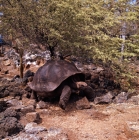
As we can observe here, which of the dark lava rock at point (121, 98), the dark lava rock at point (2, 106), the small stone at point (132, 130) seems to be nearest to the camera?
the small stone at point (132, 130)

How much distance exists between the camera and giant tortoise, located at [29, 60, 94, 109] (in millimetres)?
4839

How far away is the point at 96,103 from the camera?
5156mm

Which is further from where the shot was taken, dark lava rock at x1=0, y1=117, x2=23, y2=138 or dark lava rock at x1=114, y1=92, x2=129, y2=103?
dark lava rock at x1=114, y1=92, x2=129, y2=103

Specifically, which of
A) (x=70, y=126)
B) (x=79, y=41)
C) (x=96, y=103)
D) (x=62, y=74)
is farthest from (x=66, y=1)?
(x=70, y=126)

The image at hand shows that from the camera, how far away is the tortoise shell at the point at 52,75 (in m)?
4.91

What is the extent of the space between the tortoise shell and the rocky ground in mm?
448

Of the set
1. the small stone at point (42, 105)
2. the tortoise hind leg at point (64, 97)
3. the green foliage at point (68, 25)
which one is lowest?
the small stone at point (42, 105)

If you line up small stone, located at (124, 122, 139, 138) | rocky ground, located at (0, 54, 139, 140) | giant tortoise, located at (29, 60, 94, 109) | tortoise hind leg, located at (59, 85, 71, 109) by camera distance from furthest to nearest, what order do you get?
giant tortoise, located at (29, 60, 94, 109) → tortoise hind leg, located at (59, 85, 71, 109) → rocky ground, located at (0, 54, 139, 140) → small stone, located at (124, 122, 139, 138)

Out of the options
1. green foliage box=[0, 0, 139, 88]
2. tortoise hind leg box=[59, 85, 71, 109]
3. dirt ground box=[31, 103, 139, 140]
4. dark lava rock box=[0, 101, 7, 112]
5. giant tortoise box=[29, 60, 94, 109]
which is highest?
green foliage box=[0, 0, 139, 88]

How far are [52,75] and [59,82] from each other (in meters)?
0.33

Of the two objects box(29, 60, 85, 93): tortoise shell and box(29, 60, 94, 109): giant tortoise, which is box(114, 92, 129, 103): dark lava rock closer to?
box(29, 60, 94, 109): giant tortoise

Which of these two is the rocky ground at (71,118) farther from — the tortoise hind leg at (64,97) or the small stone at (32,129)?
the tortoise hind leg at (64,97)

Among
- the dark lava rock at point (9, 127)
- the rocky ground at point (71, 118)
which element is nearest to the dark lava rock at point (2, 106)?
the rocky ground at point (71, 118)

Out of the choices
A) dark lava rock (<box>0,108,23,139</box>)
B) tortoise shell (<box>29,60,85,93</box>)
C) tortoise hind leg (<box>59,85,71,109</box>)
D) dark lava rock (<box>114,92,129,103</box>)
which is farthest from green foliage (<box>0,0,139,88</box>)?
dark lava rock (<box>0,108,23,139</box>)
